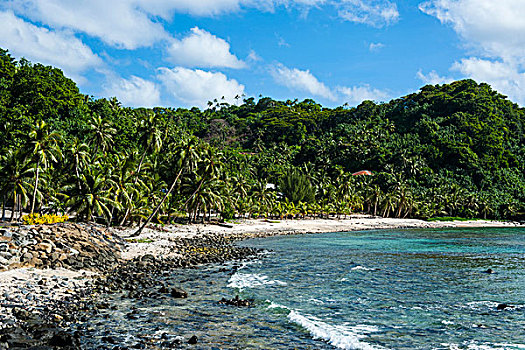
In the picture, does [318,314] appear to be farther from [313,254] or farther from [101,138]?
[101,138]

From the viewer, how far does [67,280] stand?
815 inches

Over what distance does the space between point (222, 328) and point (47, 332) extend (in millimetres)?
6154

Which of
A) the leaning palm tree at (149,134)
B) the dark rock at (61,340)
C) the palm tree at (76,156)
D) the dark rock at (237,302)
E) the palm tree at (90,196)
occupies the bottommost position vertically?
the dark rock at (237,302)

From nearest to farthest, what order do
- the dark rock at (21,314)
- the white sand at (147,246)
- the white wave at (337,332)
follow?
the white wave at (337,332) < the dark rock at (21,314) < the white sand at (147,246)

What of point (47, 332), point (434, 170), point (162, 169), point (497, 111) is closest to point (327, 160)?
point (434, 170)

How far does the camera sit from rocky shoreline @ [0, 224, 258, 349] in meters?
13.5

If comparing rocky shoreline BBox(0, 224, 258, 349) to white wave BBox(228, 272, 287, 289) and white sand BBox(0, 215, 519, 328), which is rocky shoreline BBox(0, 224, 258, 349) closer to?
white sand BBox(0, 215, 519, 328)

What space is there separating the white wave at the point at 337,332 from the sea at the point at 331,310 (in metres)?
0.04

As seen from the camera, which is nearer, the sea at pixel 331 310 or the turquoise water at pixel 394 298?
the sea at pixel 331 310

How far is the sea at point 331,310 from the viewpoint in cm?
1423

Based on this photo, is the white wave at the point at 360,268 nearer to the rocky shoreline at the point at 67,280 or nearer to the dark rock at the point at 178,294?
the rocky shoreline at the point at 67,280

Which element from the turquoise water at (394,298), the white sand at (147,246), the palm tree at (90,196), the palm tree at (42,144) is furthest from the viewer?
the palm tree at (90,196)

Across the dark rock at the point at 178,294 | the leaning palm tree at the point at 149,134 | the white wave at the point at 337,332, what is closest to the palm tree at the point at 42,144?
the leaning palm tree at the point at 149,134

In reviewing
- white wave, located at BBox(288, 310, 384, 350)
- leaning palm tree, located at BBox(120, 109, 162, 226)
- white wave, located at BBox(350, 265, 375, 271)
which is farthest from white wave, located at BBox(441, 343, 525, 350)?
leaning palm tree, located at BBox(120, 109, 162, 226)
